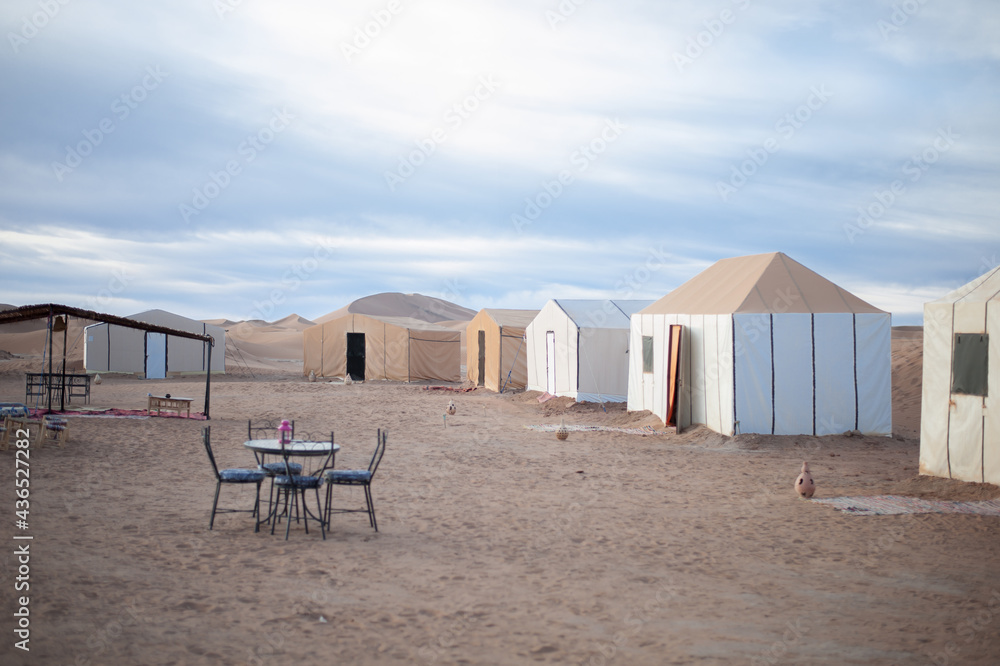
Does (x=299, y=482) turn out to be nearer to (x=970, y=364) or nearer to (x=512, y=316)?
(x=970, y=364)

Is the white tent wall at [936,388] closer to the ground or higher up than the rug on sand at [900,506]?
higher up

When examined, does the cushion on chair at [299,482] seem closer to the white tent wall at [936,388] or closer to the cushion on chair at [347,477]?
the cushion on chair at [347,477]

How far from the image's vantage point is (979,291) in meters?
8.74

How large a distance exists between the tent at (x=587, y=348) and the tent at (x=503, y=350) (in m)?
2.94

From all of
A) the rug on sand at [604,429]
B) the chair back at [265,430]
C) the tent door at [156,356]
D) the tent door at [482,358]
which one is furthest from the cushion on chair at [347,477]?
the tent door at [156,356]

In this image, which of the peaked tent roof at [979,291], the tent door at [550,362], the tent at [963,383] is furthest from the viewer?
the tent door at [550,362]

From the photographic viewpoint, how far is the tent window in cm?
838

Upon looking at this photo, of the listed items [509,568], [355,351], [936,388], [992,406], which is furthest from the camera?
[355,351]

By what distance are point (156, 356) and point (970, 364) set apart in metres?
26.9

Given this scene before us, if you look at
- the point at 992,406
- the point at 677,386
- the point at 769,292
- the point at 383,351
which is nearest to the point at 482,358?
the point at 383,351

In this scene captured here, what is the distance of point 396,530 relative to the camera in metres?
6.55

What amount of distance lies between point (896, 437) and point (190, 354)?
25077mm

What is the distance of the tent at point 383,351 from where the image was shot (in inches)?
1120

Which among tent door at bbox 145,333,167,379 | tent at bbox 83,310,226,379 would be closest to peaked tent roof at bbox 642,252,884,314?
tent at bbox 83,310,226,379
